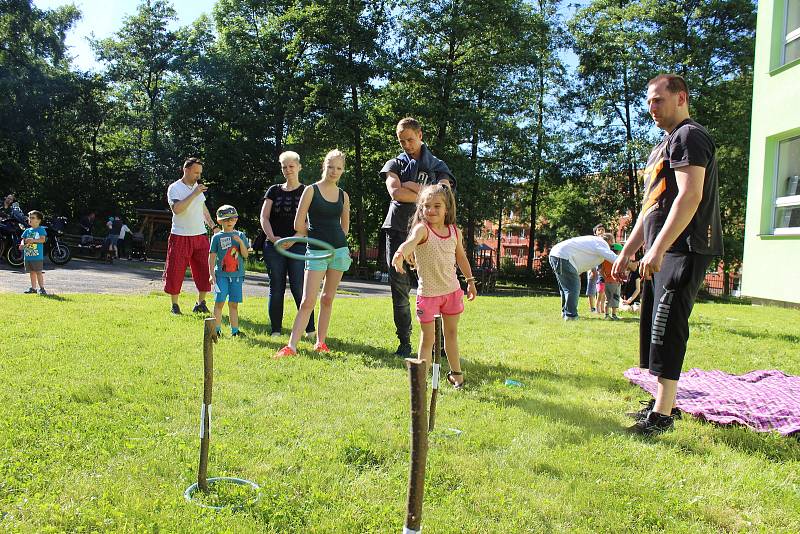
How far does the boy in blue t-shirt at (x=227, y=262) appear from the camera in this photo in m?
7.11

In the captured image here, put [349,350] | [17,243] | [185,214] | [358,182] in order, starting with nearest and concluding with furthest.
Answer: [349,350], [185,214], [17,243], [358,182]

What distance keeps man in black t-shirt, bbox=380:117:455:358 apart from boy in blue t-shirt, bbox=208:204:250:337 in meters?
2.24

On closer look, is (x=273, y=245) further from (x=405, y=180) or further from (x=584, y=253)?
(x=584, y=253)

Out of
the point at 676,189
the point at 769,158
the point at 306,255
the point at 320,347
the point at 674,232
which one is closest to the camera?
the point at 674,232

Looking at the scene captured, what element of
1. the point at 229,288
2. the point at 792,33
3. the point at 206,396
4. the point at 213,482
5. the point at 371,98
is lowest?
the point at 213,482

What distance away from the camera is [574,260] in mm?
10148

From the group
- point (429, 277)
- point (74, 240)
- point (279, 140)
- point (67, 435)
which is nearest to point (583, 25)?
point (279, 140)

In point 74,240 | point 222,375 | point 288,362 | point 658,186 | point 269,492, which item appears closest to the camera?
point 269,492

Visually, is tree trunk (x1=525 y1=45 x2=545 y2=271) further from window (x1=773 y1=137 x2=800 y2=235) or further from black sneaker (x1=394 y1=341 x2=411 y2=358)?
black sneaker (x1=394 y1=341 x2=411 y2=358)

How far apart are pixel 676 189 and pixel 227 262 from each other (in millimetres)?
5180

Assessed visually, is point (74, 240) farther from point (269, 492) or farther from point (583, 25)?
point (583, 25)

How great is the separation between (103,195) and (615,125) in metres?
29.7

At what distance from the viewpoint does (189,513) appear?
255 cm

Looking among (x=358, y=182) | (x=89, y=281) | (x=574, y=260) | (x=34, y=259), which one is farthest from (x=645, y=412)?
(x=358, y=182)
